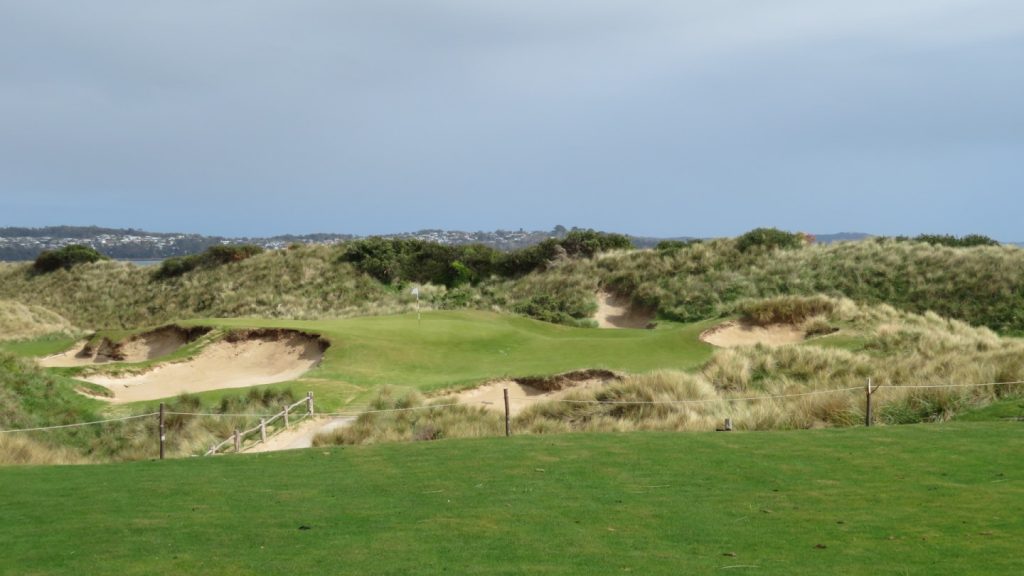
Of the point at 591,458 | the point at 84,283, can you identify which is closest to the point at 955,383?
the point at 591,458

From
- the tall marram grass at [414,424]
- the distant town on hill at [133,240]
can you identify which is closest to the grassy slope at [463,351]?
the tall marram grass at [414,424]

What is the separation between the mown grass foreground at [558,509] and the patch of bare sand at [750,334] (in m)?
15.0

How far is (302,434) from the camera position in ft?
65.0

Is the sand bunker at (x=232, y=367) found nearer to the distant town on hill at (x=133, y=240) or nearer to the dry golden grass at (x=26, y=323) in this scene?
the dry golden grass at (x=26, y=323)

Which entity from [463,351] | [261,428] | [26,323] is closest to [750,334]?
[463,351]

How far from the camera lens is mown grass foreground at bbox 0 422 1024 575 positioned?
810 centimetres

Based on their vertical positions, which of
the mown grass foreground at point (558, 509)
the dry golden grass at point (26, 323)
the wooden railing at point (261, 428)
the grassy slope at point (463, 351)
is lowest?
the dry golden grass at point (26, 323)

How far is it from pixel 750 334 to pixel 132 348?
2230cm

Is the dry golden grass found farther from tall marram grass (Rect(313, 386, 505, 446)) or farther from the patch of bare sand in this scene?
the patch of bare sand

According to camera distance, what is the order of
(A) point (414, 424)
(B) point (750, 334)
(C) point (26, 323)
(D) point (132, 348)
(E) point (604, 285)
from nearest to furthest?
1. (A) point (414, 424)
2. (B) point (750, 334)
3. (D) point (132, 348)
4. (E) point (604, 285)
5. (C) point (26, 323)

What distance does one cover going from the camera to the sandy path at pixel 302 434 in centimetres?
1886

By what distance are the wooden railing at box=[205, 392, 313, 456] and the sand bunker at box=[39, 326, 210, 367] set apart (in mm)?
12819

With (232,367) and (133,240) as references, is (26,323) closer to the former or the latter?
(232,367)

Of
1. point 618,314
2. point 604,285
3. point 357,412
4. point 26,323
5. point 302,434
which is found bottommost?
point 26,323
